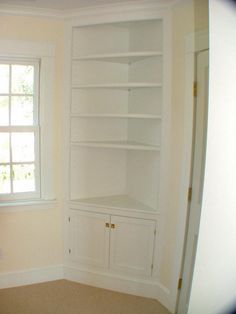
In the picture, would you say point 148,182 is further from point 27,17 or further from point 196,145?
point 27,17

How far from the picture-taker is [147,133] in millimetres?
2646

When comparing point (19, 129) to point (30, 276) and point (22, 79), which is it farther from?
point (30, 276)

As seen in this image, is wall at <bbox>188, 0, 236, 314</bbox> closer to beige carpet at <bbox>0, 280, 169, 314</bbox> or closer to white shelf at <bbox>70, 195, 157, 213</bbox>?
white shelf at <bbox>70, 195, 157, 213</bbox>

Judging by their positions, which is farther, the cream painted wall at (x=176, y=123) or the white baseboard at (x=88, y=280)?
the white baseboard at (x=88, y=280)

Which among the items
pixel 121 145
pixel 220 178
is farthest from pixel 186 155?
pixel 220 178

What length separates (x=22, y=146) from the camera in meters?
2.67

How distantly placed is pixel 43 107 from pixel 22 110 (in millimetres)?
210

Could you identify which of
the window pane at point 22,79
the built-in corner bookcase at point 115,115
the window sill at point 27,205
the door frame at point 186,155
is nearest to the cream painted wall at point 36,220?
the window sill at point 27,205

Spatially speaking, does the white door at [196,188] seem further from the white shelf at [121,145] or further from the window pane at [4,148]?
the window pane at [4,148]

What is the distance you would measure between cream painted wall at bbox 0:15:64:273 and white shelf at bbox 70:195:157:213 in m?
0.29

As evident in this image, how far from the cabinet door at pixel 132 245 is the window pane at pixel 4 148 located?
1.17 metres

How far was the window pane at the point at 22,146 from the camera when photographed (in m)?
2.64

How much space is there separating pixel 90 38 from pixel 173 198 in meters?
1.74

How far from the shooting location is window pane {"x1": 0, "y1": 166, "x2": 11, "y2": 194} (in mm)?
2643
